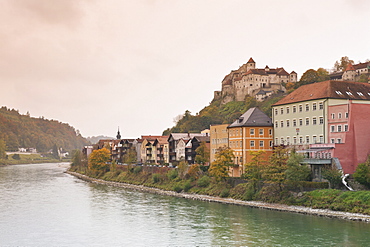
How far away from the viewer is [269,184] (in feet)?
125

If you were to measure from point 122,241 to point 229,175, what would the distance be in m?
23.3

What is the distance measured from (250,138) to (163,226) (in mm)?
18404

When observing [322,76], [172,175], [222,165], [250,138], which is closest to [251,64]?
[322,76]

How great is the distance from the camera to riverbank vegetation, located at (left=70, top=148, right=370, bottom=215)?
31.8 meters

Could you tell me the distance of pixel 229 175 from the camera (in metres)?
47.5

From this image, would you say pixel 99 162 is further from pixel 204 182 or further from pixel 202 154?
pixel 204 182

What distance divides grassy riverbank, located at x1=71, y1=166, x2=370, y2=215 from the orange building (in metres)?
3.35

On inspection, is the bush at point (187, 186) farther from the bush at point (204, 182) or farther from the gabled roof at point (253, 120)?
the gabled roof at point (253, 120)

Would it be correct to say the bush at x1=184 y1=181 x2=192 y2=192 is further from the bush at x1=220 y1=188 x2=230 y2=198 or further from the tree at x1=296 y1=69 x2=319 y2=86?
the tree at x1=296 y1=69 x2=319 y2=86

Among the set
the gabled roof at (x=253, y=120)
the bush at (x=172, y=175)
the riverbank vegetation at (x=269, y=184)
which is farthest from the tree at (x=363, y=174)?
the bush at (x=172, y=175)

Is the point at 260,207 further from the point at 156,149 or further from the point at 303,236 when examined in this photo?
the point at 156,149

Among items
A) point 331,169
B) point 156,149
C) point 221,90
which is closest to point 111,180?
point 156,149

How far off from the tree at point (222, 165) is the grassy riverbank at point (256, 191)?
840mm

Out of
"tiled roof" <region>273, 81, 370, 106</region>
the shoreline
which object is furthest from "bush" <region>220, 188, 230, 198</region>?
"tiled roof" <region>273, 81, 370, 106</region>
